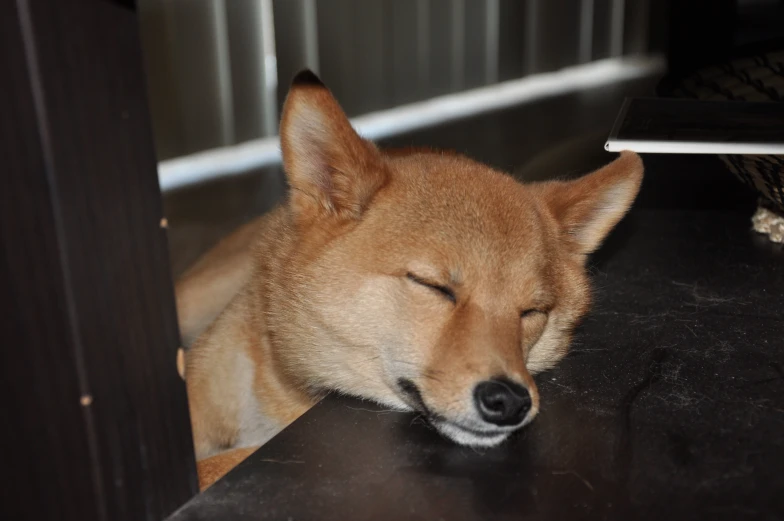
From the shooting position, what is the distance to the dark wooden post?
1.01 m

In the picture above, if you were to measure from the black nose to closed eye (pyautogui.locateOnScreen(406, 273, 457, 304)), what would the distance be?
0.26 metres

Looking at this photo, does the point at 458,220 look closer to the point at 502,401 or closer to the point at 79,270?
the point at 502,401

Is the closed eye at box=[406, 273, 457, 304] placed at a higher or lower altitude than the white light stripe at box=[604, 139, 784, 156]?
lower

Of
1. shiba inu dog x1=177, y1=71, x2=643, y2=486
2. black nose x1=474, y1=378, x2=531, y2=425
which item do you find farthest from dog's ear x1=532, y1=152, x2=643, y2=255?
black nose x1=474, y1=378, x2=531, y2=425

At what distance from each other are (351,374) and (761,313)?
3.39 ft

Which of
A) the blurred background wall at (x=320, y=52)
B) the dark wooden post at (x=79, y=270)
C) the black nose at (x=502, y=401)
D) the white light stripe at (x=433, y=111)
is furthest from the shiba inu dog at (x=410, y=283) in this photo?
the blurred background wall at (x=320, y=52)

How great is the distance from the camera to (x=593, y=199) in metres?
2.09

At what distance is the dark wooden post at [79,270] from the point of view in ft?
3.31

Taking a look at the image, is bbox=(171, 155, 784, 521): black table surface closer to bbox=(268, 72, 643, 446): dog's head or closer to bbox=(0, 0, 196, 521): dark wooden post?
bbox=(268, 72, 643, 446): dog's head

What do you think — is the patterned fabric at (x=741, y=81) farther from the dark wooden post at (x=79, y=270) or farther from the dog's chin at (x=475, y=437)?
the dark wooden post at (x=79, y=270)

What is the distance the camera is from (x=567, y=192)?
6.86 feet

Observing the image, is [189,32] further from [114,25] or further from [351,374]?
[114,25]

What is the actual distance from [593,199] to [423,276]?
23.2 inches

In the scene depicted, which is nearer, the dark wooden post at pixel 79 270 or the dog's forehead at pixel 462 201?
the dark wooden post at pixel 79 270
